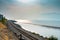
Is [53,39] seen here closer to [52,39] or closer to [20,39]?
[52,39]

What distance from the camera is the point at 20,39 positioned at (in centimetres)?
1431

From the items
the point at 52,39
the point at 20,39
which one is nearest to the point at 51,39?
the point at 52,39

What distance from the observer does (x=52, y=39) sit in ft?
64.3

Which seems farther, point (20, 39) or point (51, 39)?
point (51, 39)

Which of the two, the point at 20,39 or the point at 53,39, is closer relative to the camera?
the point at 20,39

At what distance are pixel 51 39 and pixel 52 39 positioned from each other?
210 mm

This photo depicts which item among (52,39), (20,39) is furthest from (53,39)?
(20,39)

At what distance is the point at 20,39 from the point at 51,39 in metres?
7.28

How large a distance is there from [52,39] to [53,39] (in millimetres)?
218

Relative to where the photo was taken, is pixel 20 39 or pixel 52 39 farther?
pixel 52 39

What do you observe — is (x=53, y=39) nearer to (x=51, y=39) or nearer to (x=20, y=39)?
(x=51, y=39)

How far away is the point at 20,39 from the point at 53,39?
7.46m
